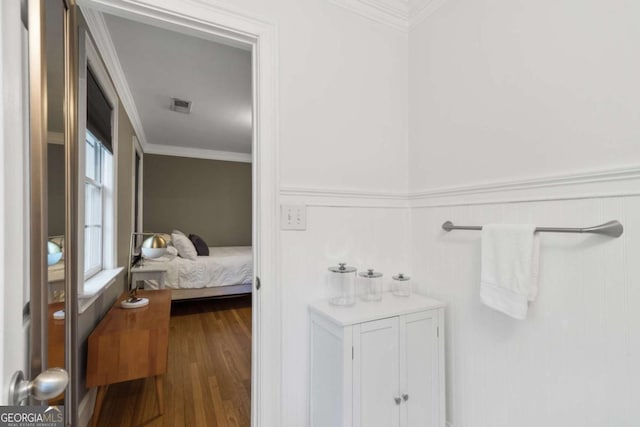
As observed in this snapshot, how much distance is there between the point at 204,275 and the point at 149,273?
0.64 meters

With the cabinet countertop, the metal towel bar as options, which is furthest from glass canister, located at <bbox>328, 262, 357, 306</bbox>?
the metal towel bar

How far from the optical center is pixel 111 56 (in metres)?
2.15

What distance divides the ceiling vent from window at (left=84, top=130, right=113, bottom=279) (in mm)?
1026

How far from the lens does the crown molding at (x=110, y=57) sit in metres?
1.70

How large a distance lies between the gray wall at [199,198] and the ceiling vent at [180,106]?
7.03 ft

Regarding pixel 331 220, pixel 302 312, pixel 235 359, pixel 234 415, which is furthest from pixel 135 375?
pixel 331 220

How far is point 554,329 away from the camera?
1.05 meters

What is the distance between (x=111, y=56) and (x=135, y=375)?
223 centimetres

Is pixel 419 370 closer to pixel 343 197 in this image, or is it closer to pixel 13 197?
pixel 343 197

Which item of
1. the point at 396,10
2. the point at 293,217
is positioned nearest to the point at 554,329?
the point at 293,217

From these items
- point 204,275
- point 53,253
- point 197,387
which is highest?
point 53,253

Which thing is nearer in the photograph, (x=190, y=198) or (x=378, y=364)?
(x=378, y=364)

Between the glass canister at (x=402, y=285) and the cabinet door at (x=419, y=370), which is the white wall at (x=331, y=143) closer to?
the glass canister at (x=402, y=285)

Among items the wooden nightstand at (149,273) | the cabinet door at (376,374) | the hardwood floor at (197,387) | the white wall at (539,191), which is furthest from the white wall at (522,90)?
the wooden nightstand at (149,273)
